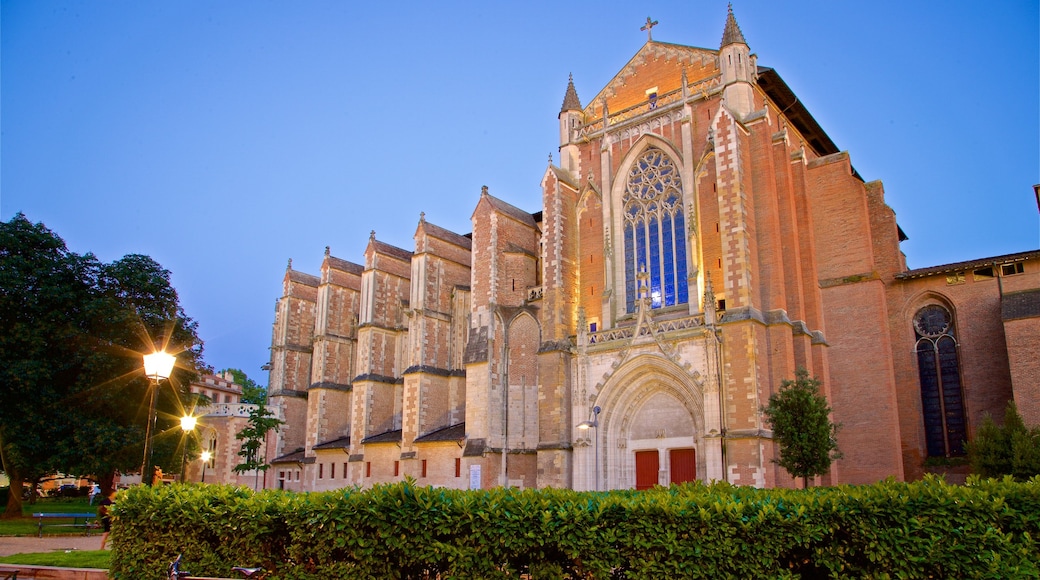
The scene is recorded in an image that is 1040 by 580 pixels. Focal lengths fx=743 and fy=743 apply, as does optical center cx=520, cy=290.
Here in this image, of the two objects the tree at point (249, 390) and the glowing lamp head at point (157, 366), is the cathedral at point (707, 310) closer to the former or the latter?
the glowing lamp head at point (157, 366)

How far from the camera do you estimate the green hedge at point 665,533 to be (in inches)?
365

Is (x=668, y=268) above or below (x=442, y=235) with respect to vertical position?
below

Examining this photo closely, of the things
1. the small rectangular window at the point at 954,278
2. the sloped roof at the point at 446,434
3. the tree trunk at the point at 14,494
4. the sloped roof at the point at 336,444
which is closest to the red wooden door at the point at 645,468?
the sloped roof at the point at 446,434

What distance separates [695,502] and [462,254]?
111ft

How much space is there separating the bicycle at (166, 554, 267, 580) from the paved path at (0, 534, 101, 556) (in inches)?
424

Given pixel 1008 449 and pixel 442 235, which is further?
pixel 442 235

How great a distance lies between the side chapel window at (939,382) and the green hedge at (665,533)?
64.1 feet

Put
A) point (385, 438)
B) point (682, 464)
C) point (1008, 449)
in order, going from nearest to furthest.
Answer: point (1008, 449)
point (682, 464)
point (385, 438)

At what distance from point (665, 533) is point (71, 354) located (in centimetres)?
2960

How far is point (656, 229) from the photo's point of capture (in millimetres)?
30375

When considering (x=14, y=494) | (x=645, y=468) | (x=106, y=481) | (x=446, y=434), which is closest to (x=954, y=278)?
(x=645, y=468)

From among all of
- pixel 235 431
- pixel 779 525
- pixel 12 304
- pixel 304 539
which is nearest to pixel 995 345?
pixel 779 525

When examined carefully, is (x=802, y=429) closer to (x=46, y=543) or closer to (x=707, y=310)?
(x=707, y=310)

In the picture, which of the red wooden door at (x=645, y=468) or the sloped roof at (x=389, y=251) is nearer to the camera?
the red wooden door at (x=645, y=468)
